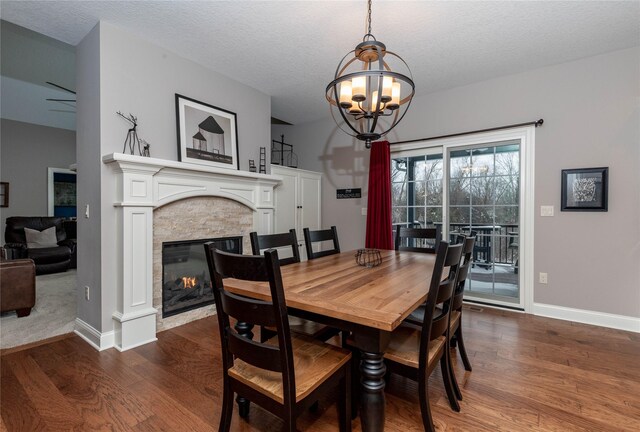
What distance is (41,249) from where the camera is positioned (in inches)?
187

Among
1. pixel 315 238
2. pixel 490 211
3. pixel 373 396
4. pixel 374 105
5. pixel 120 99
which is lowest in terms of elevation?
pixel 373 396

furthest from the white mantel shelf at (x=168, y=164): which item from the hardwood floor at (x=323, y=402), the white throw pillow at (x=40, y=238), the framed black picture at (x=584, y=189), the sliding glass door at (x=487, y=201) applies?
the white throw pillow at (x=40, y=238)

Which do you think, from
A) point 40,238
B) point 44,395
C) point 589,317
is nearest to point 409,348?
point 44,395

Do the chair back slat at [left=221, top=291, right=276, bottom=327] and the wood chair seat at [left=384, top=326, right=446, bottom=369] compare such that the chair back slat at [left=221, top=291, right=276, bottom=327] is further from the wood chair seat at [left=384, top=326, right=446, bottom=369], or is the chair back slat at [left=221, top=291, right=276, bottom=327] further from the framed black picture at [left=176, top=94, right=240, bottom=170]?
the framed black picture at [left=176, top=94, right=240, bottom=170]

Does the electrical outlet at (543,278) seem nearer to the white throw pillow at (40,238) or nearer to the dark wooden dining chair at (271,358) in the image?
the dark wooden dining chair at (271,358)

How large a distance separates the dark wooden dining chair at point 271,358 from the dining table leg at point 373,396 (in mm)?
165

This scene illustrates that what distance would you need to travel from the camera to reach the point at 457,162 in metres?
3.77

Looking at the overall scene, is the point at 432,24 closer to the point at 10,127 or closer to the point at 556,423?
the point at 556,423

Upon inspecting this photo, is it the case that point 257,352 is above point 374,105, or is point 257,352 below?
below

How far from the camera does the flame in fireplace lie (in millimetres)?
3078

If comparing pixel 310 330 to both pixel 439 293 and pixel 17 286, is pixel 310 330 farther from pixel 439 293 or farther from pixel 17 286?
pixel 17 286

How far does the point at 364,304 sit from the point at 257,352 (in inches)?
18.3

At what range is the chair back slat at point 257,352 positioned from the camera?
1121 millimetres

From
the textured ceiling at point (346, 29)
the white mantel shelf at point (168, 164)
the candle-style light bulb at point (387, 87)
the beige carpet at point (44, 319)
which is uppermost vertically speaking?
the textured ceiling at point (346, 29)
